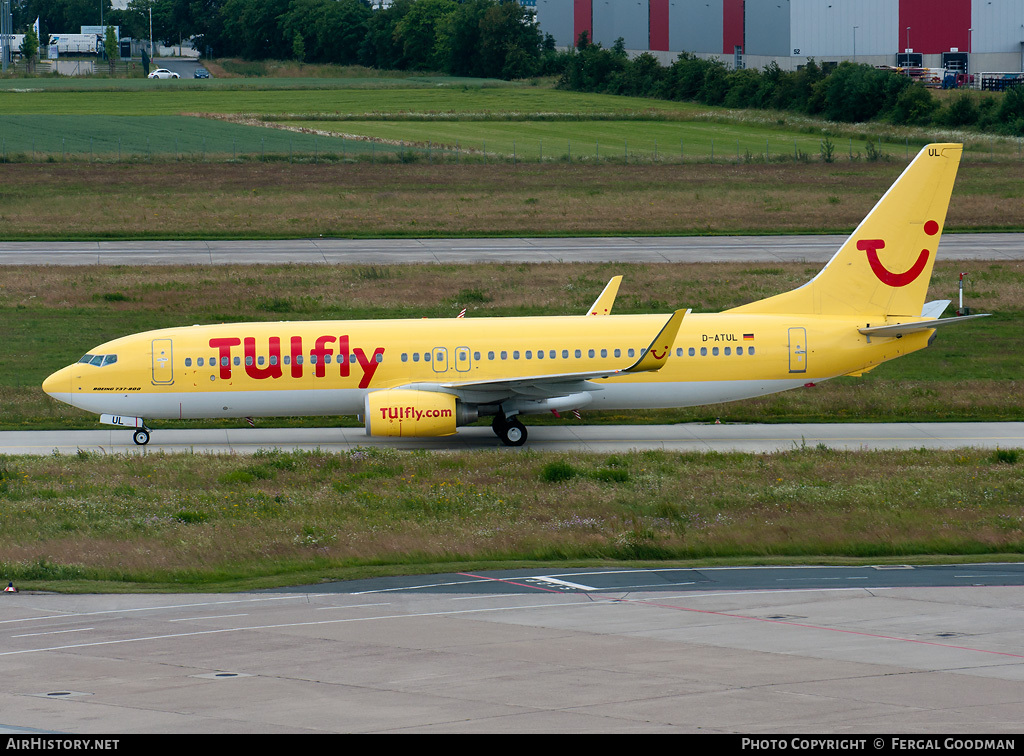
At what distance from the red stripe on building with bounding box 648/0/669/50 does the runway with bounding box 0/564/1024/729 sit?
152200 mm

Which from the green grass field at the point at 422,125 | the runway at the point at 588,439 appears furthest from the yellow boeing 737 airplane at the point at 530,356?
the green grass field at the point at 422,125

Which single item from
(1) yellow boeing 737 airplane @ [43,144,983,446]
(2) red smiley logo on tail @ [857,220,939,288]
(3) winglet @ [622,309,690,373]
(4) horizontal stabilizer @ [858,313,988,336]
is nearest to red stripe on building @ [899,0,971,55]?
(2) red smiley logo on tail @ [857,220,939,288]

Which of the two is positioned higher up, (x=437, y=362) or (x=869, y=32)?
(x=869, y=32)

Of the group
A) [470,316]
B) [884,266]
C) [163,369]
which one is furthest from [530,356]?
[470,316]

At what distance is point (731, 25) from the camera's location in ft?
499

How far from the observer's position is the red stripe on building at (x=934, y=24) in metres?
130

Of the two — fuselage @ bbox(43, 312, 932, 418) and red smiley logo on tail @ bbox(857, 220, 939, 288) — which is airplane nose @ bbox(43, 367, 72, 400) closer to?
fuselage @ bbox(43, 312, 932, 418)

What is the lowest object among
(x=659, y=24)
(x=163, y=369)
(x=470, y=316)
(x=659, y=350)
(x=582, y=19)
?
(x=163, y=369)

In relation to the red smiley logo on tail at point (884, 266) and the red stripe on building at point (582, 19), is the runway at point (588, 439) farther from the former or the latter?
the red stripe on building at point (582, 19)

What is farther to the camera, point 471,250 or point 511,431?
point 471,250

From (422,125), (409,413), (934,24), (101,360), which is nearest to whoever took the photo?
(409,413)

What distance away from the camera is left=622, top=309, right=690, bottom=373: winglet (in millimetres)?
34250

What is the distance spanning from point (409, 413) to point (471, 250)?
34618mm

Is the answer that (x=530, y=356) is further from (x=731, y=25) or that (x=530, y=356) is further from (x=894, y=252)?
(x=731, y=25)
